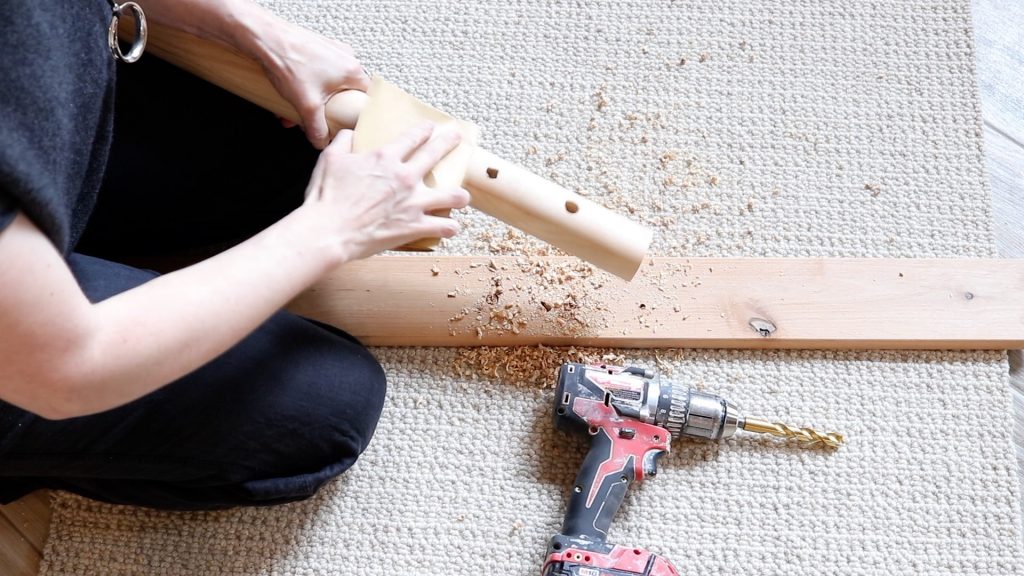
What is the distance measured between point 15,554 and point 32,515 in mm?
52

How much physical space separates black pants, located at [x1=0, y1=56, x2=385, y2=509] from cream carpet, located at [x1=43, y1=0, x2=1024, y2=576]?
12 cm

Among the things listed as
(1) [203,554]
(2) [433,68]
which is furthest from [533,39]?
(1) [203,554]

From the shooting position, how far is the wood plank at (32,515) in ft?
3.51

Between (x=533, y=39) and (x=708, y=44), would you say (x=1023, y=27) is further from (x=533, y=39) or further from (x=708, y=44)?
(x=533, y=39)

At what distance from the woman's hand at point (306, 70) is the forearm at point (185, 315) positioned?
0.17 meters

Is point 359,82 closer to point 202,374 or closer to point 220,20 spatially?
point 220,20

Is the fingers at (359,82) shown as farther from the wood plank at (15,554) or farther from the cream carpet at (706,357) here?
the wood plank at (15,554)

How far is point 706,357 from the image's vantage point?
1.11 meters

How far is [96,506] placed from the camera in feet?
3.51

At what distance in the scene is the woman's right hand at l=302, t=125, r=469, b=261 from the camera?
789 mm

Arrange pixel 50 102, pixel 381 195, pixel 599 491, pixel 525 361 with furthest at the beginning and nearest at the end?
pixel 525 361 < pixel 599 491 < pixel 381 195 < pixel 50 102

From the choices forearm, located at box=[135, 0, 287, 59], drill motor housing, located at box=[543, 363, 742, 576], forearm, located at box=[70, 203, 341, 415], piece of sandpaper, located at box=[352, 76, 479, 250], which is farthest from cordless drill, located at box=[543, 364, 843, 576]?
forearm, located at box=[135, 0, 287, 59]

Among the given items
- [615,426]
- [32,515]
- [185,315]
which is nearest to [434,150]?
[185,315]

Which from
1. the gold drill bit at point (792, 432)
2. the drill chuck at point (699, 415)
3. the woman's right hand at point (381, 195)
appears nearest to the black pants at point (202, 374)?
the woman's right hand at point (381, 195)
